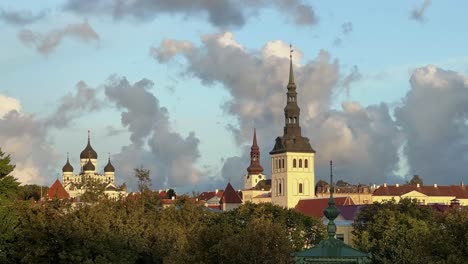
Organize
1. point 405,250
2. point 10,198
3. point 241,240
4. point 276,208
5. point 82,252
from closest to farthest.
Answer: point 241,240 → point 82,252 → point 10,198 → point 405,250 → point 276,208

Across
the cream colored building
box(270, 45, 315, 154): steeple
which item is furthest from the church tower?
the cream colored building

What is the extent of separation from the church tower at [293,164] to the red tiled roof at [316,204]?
1491 centimetres

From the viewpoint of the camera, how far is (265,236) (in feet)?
161

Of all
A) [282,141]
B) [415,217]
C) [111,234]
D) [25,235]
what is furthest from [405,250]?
[282,141]

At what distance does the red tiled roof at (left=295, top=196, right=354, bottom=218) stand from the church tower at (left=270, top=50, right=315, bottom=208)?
1491 cm

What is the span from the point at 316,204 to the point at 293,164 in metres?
24.4

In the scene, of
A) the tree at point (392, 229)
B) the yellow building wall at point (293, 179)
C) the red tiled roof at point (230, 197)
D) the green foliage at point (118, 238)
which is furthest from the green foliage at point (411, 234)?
the red tiled roof at point (230, 197)

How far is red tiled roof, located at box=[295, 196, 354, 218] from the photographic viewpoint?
445 feet

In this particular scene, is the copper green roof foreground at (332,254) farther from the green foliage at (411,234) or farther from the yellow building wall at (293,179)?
the yellow building wall at (293,179)

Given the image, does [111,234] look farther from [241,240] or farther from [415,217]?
[415,217]

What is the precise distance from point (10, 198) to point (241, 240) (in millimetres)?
24631

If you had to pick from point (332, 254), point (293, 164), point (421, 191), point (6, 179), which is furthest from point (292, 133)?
point (332, 254)

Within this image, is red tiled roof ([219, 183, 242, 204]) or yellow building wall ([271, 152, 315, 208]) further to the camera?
red tiled roof ([219, 183, 242, 204])

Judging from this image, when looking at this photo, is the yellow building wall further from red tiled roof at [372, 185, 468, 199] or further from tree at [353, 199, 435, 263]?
tree at [353, 199, 435, 263]
